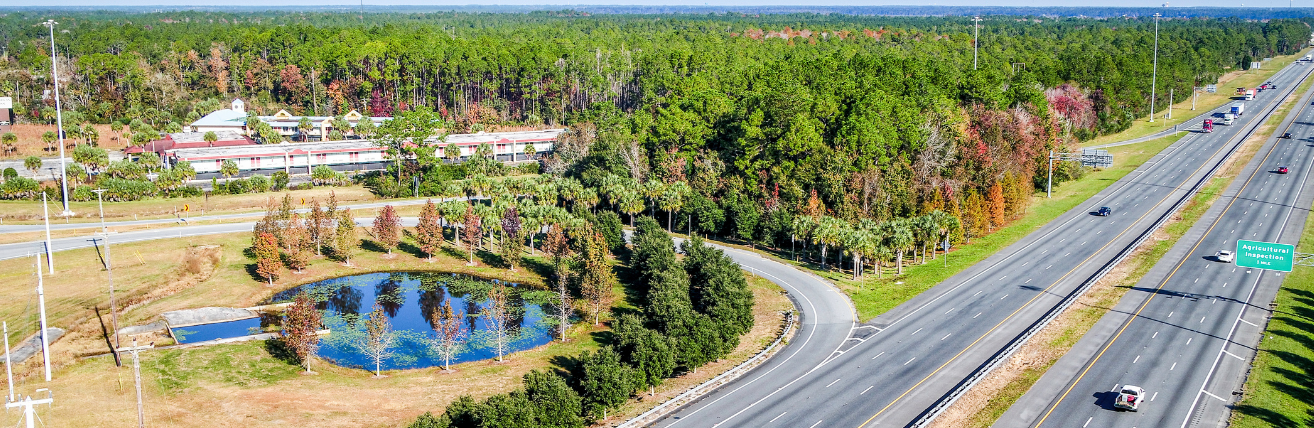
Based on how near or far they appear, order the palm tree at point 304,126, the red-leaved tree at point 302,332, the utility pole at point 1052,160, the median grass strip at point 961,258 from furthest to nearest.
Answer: the palm tree at point 304,126 < the utility pole at point 1052,160 < the median grass strip at point 961,258 < the red-leaved tree at point 302,332

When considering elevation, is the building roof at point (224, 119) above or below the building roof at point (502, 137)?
above

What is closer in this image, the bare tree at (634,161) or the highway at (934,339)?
the highway at (934,339)

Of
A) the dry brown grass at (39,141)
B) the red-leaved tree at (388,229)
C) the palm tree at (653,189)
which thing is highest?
the dry brown grass at (39,141)

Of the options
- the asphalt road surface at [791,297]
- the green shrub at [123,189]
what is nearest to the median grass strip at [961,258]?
the asphalt road surface at [791,297]

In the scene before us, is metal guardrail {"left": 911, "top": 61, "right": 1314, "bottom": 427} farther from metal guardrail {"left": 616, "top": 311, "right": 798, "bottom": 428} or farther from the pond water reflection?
the pond water reflection

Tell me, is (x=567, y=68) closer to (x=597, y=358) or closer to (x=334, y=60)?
(x=334, y=60)

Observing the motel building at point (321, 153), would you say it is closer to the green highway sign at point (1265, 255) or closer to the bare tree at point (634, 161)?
the bare tree at point (634, 161)

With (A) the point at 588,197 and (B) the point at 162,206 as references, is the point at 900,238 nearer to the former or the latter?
(A) the point at 588,197
